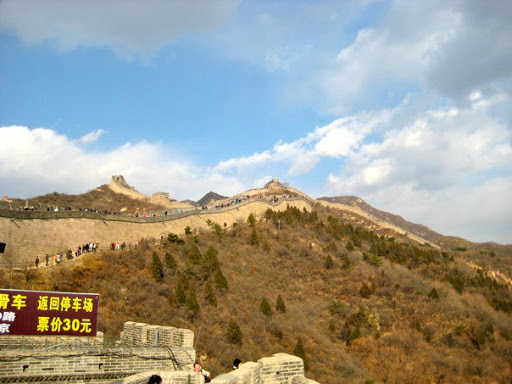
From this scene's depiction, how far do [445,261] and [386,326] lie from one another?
1832 centimetres

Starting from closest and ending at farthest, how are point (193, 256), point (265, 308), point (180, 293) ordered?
1. point (180, 293)
2. point (265, 308)
3. point (193, 256)

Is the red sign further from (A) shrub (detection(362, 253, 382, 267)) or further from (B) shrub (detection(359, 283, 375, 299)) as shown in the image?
(A) shrub (detection(362, 253, 382, 267))

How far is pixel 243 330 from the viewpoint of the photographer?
21234 mm

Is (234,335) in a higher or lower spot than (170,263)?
lower

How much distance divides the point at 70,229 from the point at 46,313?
17.0 metres

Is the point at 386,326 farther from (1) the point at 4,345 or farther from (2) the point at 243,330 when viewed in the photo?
(1) the point at 4,345

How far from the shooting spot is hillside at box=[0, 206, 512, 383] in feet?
67.3

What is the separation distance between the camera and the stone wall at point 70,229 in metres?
22.8

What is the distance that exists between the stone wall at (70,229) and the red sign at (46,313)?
41.6 ft

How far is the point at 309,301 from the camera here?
28922 millimetres

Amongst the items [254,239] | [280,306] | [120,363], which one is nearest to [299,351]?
[280,306]

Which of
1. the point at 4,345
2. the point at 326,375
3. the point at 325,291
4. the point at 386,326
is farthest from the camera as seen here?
the point at 325,291

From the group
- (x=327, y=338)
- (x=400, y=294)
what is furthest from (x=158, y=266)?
(x=400, y=294)

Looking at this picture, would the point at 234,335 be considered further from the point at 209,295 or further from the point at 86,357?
the point at 86,357
